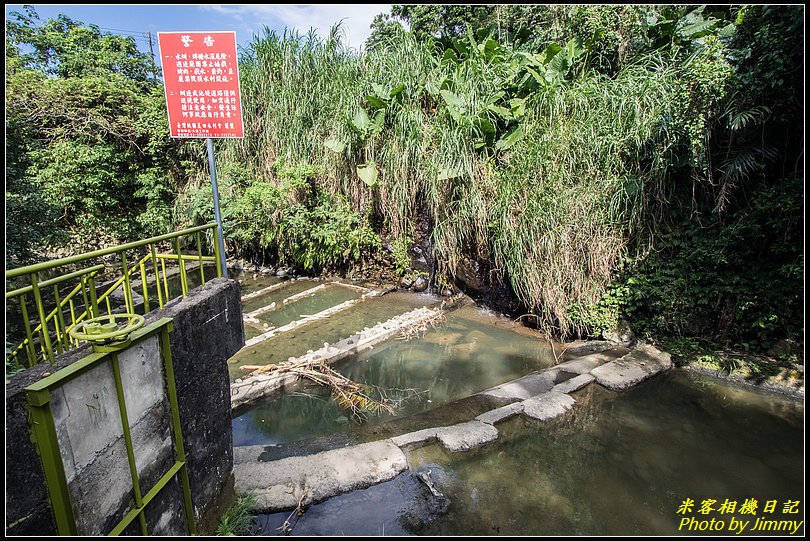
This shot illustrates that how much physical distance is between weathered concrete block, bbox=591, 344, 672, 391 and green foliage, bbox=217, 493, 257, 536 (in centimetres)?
380

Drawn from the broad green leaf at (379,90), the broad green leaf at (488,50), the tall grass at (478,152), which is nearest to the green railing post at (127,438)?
the tall grass at (478,152)

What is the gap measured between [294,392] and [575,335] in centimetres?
400

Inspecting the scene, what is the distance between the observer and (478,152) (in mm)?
6988

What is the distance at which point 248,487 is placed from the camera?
322cm

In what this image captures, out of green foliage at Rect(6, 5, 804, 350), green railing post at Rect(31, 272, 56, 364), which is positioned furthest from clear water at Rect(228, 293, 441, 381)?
green railing post at Rect(31, 272, 56, 364)

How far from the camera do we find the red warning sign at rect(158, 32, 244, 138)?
3.42 m

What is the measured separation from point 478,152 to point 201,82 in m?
4.61

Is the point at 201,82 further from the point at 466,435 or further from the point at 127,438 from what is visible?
the point at 466,435

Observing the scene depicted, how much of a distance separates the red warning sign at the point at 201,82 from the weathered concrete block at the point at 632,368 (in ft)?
15.4

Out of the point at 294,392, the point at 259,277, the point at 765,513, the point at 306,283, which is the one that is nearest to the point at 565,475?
the point at 765,513

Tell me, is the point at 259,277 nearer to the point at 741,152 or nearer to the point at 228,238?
the point at 228,238

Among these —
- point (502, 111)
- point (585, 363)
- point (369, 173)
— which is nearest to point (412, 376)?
point (585, 363)

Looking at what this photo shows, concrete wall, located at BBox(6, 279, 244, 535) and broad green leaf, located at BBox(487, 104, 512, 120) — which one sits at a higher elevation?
broad green leaf, located at BBox(487, 104, 512, 120)

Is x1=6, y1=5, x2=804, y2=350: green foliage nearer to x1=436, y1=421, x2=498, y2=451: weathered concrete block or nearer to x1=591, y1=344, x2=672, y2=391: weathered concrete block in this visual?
x1=591, y1=344, x2=672, y2=391: weathered concrete block
